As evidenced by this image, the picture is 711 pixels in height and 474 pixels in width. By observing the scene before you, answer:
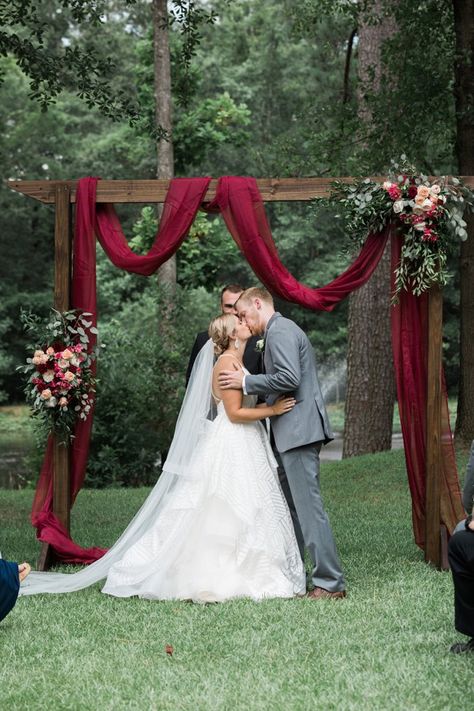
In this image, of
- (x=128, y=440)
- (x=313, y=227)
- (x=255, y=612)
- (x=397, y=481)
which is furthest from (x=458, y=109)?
(x=313, y=227)

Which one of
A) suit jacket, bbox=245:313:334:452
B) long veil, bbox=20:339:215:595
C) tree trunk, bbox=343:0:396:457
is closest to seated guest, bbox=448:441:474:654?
Result: suit jacket, bbox=245:313:334:452

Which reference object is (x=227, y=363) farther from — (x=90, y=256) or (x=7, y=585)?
(x=7, y=585)

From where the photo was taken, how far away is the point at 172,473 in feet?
23.8

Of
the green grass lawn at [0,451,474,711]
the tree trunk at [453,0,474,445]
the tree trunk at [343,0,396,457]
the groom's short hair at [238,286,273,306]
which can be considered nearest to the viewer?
the green grass lawn at [0,451,474,711]

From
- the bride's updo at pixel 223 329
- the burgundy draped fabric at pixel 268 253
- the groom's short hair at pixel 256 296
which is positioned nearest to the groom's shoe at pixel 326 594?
the bride's updo at pixel 223 329

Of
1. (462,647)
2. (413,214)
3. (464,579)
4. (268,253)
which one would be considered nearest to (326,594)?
(462,647)

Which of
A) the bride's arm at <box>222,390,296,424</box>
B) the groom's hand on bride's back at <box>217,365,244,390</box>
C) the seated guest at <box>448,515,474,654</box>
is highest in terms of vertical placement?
the groom's hand on bride's back at <box>217,365,244,390</box>

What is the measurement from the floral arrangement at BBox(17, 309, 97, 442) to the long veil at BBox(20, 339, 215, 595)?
998 millimetres

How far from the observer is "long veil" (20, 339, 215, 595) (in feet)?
23.7

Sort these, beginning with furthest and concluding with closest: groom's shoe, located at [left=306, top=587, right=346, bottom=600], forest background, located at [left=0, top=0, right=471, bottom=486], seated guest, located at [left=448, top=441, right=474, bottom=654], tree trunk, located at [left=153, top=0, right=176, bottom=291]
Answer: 1. tree trunk, located at [left=153, top=0, right=176, bottom=291]
2. forest background, located at [left=0, top=0, right=471, bottom=486]
3. groom's shoe, located at [left=306, top=587, right=346, bottom=600]
4. seated guest, located at [left=448, top=441, right=474, bottom=654]

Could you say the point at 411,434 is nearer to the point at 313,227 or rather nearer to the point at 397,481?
the point at 397,481

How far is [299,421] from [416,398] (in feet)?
4.60

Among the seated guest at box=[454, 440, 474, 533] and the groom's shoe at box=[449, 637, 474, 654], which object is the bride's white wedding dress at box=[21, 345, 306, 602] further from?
the seated guest at box=[454, 440, 474, 533]

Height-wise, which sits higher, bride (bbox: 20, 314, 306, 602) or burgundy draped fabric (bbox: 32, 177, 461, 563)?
burgundy draped fabric (bbox: 32, 177, 461, 563)
